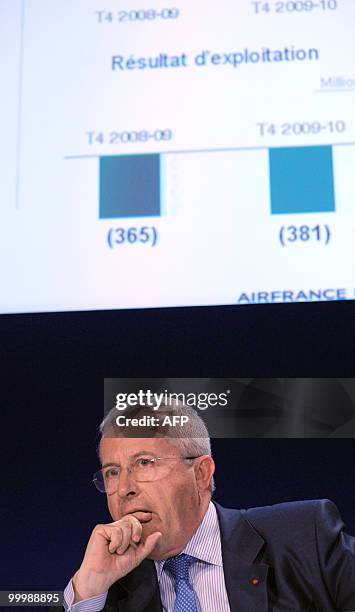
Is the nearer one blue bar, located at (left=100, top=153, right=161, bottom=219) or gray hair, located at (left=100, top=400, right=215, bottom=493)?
gray hair, located at (left=100, top=400, right=215, bottom=493)


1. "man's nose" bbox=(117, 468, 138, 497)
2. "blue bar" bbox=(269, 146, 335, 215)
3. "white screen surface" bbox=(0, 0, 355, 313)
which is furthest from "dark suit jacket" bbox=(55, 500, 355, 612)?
"blue bar" bbox=(269, 146, 335, 215)

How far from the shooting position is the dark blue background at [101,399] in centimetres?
140

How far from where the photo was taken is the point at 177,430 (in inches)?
53.8

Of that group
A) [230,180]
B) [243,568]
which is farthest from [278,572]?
[230,180]

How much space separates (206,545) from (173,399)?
0.23 m

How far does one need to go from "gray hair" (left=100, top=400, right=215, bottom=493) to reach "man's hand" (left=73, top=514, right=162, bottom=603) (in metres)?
0.13

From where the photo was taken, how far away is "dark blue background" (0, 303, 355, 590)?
1.40 metres

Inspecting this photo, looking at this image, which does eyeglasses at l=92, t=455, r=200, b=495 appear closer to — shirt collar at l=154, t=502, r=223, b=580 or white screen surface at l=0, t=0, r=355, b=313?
shirt collar at l=154, t=502, r=223, b=580

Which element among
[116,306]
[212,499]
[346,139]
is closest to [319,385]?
[212,499]

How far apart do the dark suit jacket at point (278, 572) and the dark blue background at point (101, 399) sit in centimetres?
6

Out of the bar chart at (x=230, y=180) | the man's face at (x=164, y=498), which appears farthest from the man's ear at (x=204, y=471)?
the bar chart at (x=230, y=180)

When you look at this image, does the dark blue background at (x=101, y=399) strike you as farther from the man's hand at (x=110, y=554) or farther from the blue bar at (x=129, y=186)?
the blue bar at (x=129, y=186)

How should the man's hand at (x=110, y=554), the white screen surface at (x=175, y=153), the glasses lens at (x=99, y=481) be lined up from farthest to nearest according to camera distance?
the white screen surface at (x=175, y=153)
the glasses lens at (x=99, y=481)
the man's hand at (x=110, y=554)

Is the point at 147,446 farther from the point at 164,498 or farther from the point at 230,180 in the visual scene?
the point at 230,180
